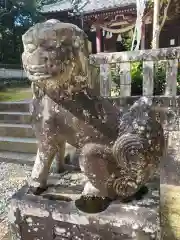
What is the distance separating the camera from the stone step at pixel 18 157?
3.20 metres

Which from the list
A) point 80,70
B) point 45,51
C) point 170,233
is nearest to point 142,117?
point 80,70

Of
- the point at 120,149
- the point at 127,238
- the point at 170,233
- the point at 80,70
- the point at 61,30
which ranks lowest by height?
the point at 170,233

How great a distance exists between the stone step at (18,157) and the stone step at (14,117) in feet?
2.32

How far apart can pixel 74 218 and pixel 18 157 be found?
240cm

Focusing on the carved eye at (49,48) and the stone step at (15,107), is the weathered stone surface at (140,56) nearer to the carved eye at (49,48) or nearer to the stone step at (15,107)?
the stone step at (15,107)

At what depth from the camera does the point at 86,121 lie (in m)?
1.00

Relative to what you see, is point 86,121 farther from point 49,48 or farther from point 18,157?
point 18,157

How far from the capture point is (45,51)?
87cm

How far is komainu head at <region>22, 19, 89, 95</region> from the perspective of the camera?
870 millimetres

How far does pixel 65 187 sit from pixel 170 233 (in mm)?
1011

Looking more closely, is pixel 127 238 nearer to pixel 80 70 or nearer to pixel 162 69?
pixel 80 70

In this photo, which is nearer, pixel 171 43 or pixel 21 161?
pixel 21 161

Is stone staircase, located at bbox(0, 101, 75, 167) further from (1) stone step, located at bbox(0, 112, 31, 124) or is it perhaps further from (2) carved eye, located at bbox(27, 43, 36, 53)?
(2) carved eye, located at bbox(27, 43, 36, 53)

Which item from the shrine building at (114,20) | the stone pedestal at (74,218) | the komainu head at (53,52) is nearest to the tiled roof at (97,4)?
the shrine building at (114,20)
